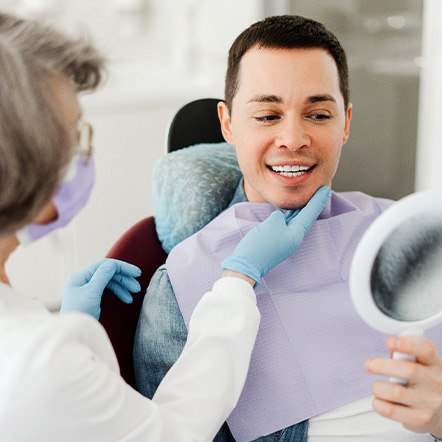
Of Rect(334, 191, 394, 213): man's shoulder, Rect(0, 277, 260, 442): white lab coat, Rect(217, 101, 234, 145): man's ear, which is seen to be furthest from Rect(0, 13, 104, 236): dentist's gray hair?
Rect(334, 191, 394, 213): man's shoulder

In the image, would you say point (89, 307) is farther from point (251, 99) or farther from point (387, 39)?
point (387, 39)

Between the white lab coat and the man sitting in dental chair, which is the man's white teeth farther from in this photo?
the white lab coat

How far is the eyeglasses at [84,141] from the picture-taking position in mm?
896

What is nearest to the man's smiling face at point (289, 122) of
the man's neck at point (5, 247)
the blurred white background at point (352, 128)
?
the man's neck at point (5, 247)

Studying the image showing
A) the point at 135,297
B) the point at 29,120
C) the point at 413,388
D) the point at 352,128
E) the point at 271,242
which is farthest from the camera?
the point at 352,128

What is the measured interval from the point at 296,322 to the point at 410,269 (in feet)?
1.38

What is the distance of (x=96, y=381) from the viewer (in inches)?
31.5

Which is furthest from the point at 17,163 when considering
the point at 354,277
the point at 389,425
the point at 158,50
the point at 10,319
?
the point at 158,50

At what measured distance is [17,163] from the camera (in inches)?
30.5

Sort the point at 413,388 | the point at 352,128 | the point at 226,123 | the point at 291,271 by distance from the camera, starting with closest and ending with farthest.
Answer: the point at 413,388
the point at 291,271
the point at 226,123
the point at 352,128

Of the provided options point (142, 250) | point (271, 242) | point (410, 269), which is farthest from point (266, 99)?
point (410, 269)

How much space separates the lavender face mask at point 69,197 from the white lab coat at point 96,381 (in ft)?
0.27

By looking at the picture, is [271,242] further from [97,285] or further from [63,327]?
[63,327]

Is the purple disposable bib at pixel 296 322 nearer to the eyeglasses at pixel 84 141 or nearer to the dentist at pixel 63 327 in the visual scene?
the dentist at pixel 63 327
